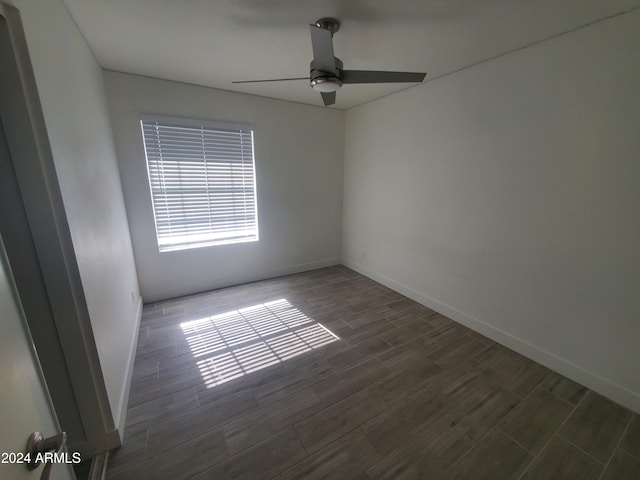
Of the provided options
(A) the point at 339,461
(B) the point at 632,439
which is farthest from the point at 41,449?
(B) the point at 632,439

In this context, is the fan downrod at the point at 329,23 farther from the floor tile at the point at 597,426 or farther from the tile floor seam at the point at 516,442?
the floor tile at the point at 597,426

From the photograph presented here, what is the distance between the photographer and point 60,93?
131 centimetres

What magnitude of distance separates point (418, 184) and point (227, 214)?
236cm

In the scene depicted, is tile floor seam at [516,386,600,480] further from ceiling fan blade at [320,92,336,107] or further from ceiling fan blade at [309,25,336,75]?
ceiling fan blade at [320,92,336,107]

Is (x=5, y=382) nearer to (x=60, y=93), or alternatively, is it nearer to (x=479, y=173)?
(x=60, y=93)

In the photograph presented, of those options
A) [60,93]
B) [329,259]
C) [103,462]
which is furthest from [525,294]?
[60,93]

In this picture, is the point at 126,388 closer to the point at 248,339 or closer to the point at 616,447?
the point at 248,339

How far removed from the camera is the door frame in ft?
3.32

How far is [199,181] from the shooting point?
3066 millimetres

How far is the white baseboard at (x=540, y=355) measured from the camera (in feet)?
5.70

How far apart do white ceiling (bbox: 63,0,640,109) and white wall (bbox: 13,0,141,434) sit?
1.08ft

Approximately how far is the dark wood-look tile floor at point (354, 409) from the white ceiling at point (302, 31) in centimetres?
243

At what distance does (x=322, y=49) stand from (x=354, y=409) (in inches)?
89.2

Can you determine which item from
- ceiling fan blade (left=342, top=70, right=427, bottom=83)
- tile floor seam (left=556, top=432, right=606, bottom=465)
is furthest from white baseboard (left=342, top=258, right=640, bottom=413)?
ceiling fan blade (left=342, top=70, right=427, bottom=83)
